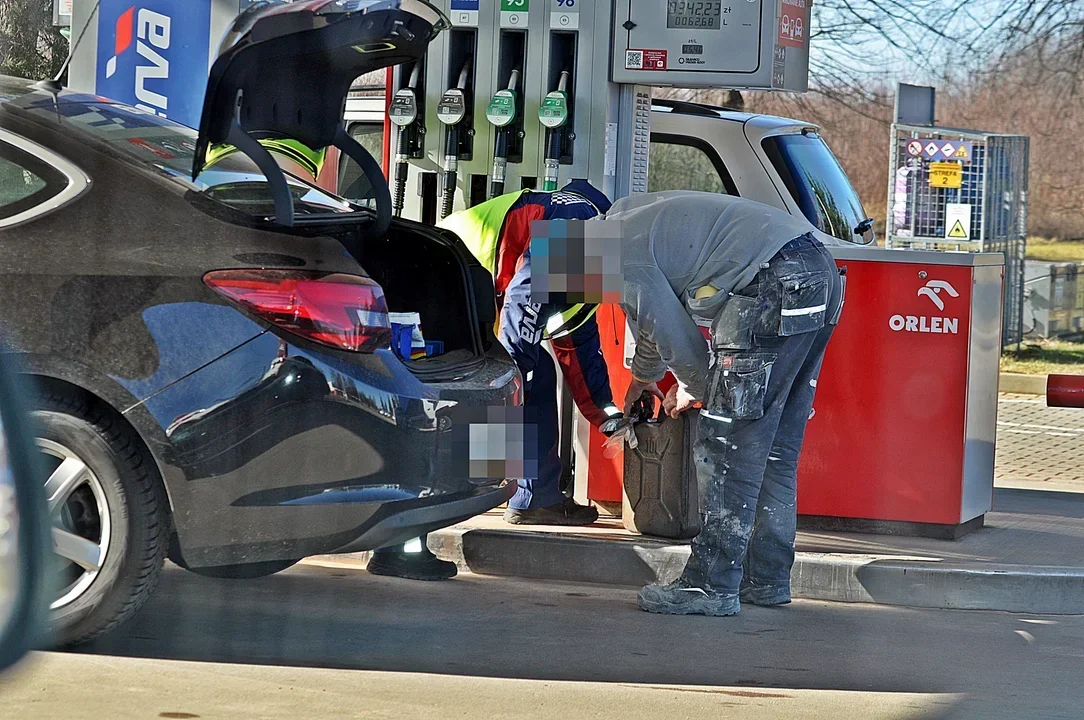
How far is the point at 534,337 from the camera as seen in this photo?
609 centimetres

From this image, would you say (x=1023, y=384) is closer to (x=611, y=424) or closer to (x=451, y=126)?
(x=451, y=126)

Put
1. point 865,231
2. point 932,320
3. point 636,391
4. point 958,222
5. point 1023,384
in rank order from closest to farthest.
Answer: point 636,391 < point 932,320 < point 865,231 < point 1023,384 < point 958,222

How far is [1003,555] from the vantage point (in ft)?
20.7

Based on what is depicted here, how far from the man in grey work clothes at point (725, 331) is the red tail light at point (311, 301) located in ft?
3.53

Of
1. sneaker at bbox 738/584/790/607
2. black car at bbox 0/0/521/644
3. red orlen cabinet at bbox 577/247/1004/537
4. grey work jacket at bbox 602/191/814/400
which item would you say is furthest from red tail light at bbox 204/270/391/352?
red orlen cabinet at bbox 577/247/1004/537

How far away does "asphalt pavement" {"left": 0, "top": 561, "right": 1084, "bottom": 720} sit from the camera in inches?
167

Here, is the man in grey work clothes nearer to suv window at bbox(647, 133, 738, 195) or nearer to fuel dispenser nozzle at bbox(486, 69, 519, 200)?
fuel dispenser nozzle at bbox(486, 69, 519, 200)

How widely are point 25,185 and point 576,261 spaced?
182 centimetres

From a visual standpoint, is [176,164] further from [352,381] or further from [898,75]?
[898,75]

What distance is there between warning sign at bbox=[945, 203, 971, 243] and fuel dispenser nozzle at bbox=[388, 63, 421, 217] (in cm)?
1055

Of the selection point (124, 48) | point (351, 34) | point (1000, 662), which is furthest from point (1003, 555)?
point (124, 48)

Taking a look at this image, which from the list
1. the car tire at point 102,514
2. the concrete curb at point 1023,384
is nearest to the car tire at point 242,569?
the car tire at point 102,514

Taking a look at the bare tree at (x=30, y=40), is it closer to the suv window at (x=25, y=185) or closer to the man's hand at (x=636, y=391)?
the man's hand at (x=636, y=391)

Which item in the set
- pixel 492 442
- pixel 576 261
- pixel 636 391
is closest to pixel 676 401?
pixel 636 391
